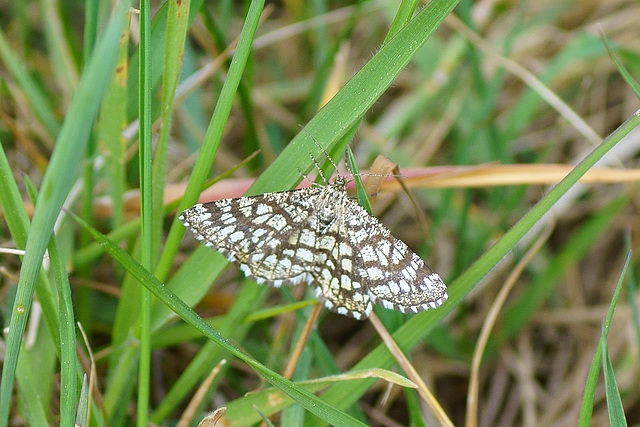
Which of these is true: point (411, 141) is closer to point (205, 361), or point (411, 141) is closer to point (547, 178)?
point (547, 178)

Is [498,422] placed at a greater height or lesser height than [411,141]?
lesser

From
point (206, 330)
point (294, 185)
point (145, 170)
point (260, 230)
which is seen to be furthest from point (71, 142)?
Result: point (260, 230)

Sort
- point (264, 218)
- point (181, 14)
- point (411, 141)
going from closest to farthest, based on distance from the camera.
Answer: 1. point (181, 14)
2. point (264, 218)
3. point (411, 141)

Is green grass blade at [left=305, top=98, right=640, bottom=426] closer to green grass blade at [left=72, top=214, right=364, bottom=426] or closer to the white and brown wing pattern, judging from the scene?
the white and brown wing pattern

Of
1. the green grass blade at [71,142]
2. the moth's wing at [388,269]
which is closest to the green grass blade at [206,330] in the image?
the green grass blade at [71,142]

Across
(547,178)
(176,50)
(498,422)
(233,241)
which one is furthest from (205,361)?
(498,422)

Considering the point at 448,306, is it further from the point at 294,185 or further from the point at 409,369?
the point at 294,185
